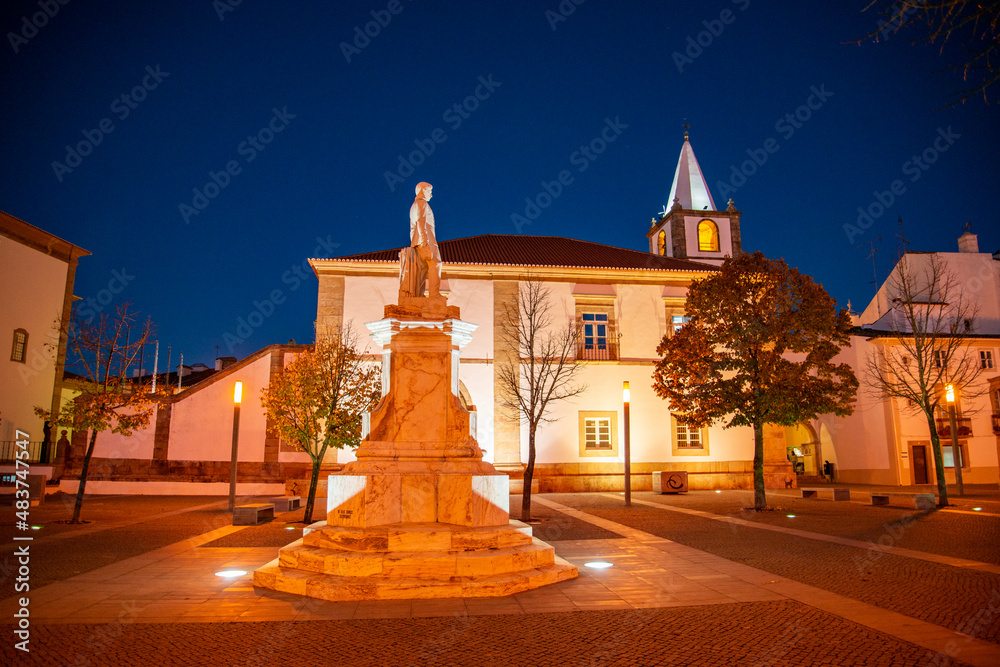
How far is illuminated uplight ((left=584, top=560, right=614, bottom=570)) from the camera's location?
8.01 meters

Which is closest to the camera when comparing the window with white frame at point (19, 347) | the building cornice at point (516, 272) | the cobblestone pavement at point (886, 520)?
the cobblestone pavement at point (886, 520)

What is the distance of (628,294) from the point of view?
26.9 metres

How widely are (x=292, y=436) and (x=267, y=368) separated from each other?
400 inches

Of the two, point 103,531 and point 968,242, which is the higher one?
point 968,242

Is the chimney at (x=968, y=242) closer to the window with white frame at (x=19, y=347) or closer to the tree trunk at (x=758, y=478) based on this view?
the tree trunk at (x=758, y=478)

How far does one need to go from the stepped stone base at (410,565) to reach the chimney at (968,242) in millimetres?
38910

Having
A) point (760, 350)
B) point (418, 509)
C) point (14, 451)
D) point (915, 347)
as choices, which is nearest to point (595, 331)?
point (760, 350)

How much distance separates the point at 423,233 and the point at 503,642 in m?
5.84

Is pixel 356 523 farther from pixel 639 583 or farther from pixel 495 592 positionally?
pixel 639 583

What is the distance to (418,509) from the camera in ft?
24.7

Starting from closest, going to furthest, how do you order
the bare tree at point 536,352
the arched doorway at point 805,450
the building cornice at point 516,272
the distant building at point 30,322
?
the bare tree at point 536,352, the building cornice at point 516,272, the distant building at point 30,322, the arched doorway at point 805,450

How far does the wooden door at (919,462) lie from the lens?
1100 inches

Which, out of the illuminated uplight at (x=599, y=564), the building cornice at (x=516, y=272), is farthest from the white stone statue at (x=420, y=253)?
the building cornice at (x=516, y=272)

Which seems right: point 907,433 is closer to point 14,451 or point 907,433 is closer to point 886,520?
point 886,520
